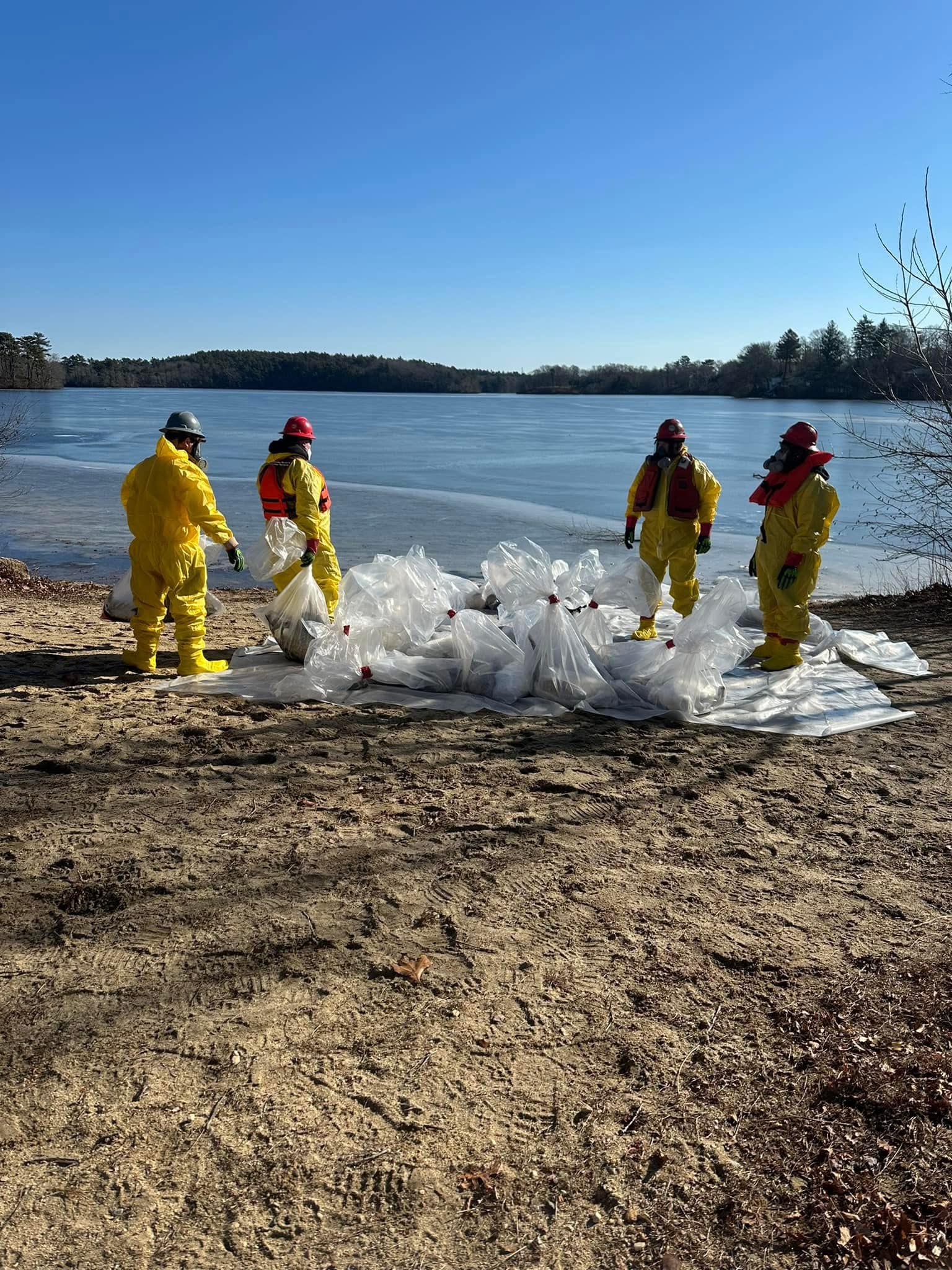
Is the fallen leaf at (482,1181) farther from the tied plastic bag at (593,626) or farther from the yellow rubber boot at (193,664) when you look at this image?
the yellow rubber boot at (193,664)

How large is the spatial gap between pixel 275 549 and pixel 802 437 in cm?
357

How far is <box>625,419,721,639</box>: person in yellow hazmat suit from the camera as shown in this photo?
251 inches

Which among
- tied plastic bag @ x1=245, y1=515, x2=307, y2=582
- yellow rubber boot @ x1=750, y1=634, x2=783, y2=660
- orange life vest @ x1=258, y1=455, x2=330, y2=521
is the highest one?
orange life vest @ x1=258, y1=455, x2=330, y2=521

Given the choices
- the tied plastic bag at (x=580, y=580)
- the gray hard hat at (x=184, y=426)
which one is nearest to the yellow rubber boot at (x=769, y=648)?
the tied plastic bag at (x=580, y=580)

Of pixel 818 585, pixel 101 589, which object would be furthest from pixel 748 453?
pixel 101 589

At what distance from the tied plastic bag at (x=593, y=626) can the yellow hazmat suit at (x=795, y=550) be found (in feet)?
4.53

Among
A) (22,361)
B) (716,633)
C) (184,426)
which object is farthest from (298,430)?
(22,361)

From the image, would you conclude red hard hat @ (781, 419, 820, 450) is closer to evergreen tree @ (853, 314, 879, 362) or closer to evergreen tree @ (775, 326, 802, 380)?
evergreen tree @ (853, 314, 879, 362)

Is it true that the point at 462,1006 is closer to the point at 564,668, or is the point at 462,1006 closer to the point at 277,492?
the point at 564,668

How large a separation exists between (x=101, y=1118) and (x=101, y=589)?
8228 millimetres

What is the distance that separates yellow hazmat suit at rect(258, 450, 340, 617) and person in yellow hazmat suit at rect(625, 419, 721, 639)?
7.55ft

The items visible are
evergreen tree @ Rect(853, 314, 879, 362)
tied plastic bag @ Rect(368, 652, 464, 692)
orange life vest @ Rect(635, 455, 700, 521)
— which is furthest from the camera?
evergreen tree @ Rect(853, 314, 879, 362)

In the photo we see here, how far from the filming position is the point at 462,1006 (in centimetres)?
247

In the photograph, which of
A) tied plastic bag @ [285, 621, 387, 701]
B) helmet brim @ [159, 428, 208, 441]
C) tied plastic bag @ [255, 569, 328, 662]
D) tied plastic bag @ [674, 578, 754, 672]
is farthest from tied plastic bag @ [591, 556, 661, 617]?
helmet brim @ [159, 428, 208, 441]
